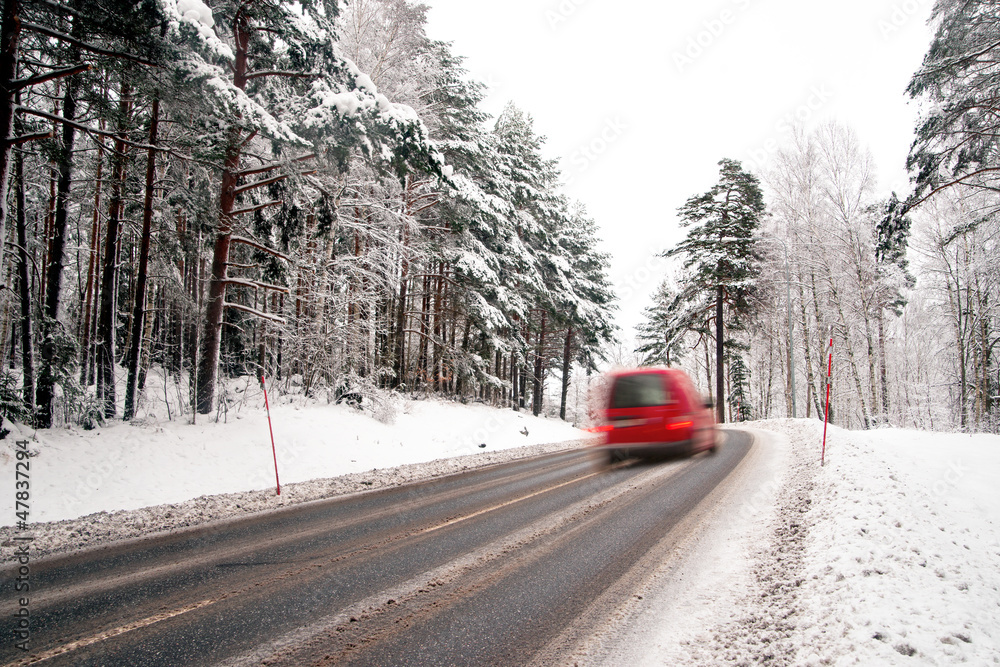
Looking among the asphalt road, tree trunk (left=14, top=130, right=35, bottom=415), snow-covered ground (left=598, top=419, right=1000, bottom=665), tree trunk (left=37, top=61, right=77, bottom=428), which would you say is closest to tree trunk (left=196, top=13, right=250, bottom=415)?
tree trunk (left=37, top=61, right=77, bottom=428)

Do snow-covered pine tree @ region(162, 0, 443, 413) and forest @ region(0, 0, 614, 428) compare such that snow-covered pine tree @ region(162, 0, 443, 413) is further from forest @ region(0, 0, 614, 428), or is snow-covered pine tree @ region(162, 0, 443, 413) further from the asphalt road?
the asphalt road

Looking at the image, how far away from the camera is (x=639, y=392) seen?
29.1 feet

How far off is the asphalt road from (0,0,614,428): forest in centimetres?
586

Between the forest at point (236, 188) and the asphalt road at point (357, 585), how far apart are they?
19.2ft

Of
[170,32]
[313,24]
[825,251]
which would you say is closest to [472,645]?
[170,32]

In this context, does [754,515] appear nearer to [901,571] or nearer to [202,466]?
[901,571]

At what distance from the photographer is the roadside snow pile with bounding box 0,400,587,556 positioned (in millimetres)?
6051

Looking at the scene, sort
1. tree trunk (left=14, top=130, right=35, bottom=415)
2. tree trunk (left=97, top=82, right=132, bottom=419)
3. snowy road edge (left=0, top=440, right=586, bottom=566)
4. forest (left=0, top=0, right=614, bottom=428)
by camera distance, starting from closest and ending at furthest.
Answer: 1. snowy road edge (left=0, top=440, right=586, bottom=566)
2. forest (left=0, top=0, right=614, bottom=428)
3. tree trunk (left=14, top=130, right=35, bottom=415)
4. tree trunk (left=97, top=82, right=132, bottom=419)

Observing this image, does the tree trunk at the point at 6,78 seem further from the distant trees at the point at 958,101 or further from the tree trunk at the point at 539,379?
the tree trunk at the point at 539,379

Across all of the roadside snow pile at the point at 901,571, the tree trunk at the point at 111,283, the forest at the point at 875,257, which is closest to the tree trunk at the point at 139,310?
the tree trunk at the point at 111,283

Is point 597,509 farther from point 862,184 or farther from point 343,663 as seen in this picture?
point 862,184

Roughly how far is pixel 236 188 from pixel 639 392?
31.8 feet

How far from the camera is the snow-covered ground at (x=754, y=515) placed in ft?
9.62

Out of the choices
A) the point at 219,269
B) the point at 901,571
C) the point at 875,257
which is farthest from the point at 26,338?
the point at 875,257
